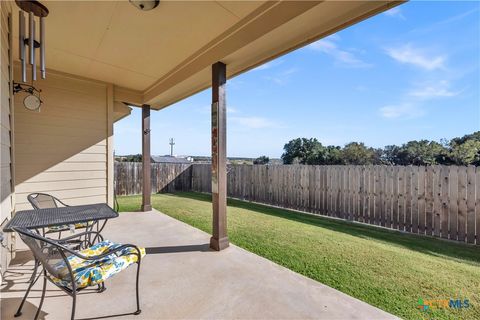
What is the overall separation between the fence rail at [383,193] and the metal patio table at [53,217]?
15.9 feet

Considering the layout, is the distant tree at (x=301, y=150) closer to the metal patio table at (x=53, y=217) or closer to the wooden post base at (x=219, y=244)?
the wooden post base at (x=219, y=244)

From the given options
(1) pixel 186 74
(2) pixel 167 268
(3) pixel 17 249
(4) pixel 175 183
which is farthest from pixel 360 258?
(4) pixel 175 183

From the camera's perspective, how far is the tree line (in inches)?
338

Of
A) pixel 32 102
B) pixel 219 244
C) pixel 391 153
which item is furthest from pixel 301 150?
pixel 32 102

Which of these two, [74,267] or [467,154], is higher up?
[467,154]

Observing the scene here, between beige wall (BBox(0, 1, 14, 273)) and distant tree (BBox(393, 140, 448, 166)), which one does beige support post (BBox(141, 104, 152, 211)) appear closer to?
beige wall (BBox(0, 1, 14, 273))

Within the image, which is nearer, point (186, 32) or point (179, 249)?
point (186, 32)

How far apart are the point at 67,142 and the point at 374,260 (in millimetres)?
5436

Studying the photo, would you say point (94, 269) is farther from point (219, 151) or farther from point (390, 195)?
point (390, 195)

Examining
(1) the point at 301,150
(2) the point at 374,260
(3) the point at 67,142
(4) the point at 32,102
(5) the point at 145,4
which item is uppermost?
(5) the point at 145,4

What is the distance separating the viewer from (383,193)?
4633 mm

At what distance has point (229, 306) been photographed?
1851mm

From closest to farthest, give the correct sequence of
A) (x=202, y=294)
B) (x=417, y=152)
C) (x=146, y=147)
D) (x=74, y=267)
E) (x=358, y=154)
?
(x=74, y=267)
(x=202, y=294)
(x=146, y=147)
(x=417, y=152)
(x=358, y=154)

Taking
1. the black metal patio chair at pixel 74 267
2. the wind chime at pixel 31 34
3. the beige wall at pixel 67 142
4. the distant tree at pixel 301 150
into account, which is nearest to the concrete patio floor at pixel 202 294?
the black metal patio chair at pixel 74 267
